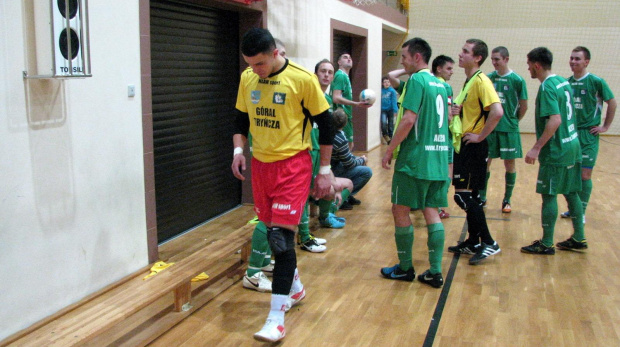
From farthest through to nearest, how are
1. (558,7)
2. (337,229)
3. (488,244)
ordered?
(558,7)
(337,229)
(488,244)

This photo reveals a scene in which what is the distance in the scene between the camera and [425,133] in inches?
148

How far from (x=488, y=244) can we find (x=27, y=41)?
11.9 ft

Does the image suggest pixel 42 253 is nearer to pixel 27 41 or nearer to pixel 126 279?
pixel 126 279

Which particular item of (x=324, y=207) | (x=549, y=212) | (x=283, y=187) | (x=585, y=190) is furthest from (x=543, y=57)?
(x=283, y=187)

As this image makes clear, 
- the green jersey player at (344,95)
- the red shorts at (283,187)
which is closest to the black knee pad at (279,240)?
the red shorts at (283,187)

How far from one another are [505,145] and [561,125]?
146cm

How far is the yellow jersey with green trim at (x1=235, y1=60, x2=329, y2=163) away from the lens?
124 inches

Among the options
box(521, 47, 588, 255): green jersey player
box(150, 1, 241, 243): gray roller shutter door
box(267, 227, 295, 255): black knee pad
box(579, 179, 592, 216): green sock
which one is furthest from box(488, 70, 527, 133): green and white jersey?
box(267, 227, 295, 255): black knee pad

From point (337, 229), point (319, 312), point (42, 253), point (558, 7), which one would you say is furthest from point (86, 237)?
point (558, 7)

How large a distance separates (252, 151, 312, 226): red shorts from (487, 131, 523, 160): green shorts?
3.36m

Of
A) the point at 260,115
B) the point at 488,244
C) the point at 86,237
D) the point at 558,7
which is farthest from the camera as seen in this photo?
the point at 558,7

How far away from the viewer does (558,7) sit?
14.1 metres

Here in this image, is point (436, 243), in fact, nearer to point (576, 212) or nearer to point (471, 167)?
point (471, 167)

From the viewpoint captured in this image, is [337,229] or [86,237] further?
[337,229]
